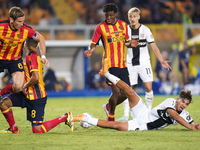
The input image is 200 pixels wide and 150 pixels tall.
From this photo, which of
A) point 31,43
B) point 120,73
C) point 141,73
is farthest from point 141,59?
→ point 31,43

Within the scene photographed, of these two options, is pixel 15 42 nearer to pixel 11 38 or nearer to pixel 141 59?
pixel 11 38

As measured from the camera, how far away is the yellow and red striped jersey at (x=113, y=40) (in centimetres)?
623

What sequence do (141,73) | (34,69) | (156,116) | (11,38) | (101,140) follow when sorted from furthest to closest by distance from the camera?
1. (141,73)
2. (11,38)
3. (156,116)
4. (34,69)
5. (101,140)

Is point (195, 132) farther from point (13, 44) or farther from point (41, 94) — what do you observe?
point (13, 44)

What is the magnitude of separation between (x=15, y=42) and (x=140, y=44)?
2.86 meters

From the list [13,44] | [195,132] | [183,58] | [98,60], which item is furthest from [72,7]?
[195,132]

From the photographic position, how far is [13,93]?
5.34 metres

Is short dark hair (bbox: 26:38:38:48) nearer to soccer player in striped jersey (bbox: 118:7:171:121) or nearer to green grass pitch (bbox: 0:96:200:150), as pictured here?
green grass pitch (bbox: 0:96:200:150)

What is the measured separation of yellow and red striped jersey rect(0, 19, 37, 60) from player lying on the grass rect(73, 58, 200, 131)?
155 centimetres

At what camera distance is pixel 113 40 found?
623 cm

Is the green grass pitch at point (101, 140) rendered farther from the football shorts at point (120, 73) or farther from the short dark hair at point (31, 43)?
the short dark hair at point (31, 43)

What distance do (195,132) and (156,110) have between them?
0.67 metres

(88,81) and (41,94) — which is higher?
(41,94)

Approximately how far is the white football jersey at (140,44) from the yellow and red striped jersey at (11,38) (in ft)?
8.09
